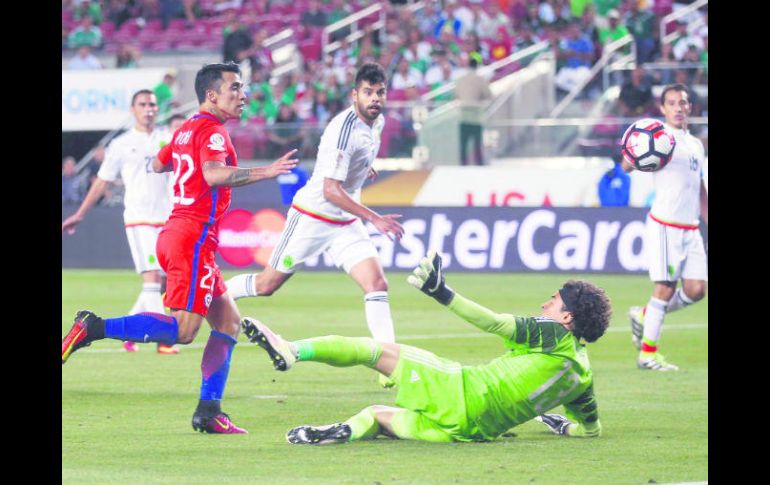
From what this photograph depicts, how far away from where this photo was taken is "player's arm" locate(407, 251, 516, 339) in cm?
747

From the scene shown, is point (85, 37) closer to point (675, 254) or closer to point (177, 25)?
point (177, 25)

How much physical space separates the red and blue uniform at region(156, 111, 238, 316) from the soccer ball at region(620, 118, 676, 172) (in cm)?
460

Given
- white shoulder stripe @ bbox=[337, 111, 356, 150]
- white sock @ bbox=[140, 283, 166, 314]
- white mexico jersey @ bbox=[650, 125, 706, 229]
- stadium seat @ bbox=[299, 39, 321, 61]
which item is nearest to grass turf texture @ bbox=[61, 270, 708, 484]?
white sock @ bbox=[140, 283, 166, 314]

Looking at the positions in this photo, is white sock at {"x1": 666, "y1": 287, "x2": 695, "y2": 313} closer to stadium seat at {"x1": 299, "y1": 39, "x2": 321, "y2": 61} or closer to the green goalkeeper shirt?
the green goalkeeper shirt

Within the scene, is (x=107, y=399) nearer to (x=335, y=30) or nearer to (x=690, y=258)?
(x=690, y=258)

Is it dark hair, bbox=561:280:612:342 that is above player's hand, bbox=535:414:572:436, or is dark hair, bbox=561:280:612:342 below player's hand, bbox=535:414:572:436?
above

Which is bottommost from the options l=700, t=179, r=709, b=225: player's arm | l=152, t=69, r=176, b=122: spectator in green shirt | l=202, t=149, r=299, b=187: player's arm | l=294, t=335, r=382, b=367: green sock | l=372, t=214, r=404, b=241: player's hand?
l=294, t=335, r=382, b=367: green sock

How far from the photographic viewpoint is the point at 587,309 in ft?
26.1

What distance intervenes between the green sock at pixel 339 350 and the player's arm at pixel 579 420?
120cm

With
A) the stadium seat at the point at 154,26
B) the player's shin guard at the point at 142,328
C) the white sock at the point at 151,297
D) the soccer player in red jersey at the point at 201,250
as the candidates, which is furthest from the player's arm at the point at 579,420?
the stadium seat at the point at 154,26

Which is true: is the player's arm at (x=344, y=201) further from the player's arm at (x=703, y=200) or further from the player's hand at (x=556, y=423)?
the player's arm at (x=703, y=200)

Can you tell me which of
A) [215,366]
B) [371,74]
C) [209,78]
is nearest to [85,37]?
[371,74]

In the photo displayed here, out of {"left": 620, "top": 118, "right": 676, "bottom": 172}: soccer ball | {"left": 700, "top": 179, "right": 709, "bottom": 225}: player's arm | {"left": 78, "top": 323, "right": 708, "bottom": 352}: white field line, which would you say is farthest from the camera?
{"left": 78, "top": 323, "right": 708, "bottom": 352}: white field line
